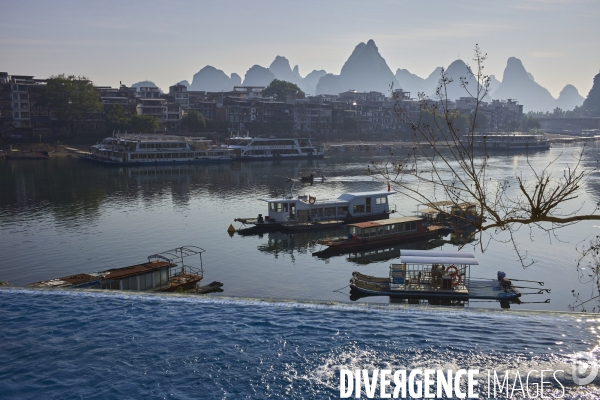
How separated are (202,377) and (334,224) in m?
19.9

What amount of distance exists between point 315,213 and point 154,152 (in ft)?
116

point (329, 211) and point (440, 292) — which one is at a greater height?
point (329, 211)

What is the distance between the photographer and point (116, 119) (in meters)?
69.4

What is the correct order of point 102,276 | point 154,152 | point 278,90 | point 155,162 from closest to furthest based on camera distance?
1. point 102,276
2. point 155,162
3. point 154,152
4. point 278,90

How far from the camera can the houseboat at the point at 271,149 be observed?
66188 millimetres

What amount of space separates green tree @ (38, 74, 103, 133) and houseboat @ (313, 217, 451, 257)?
54.4 meters

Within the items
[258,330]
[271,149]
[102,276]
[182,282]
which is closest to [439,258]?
[258,330]

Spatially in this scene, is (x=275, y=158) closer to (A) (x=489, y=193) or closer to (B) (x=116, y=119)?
(B) (x=116, y=119)

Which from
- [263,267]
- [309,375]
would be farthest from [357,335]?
[263,267]

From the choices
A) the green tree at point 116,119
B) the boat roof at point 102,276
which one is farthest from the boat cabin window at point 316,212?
the green tree at point 116,119

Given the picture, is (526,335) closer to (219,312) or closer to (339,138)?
(219,312)

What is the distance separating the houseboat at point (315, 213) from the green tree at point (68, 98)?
1909 inches

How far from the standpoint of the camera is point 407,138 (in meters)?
99.0

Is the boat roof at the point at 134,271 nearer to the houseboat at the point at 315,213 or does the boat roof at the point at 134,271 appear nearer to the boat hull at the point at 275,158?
the houseboat at the point at 315,213
